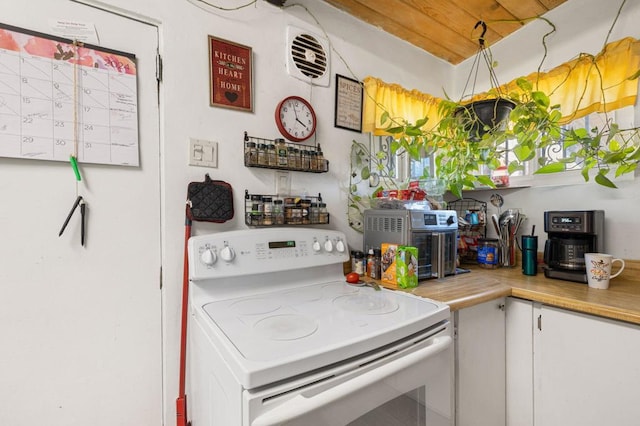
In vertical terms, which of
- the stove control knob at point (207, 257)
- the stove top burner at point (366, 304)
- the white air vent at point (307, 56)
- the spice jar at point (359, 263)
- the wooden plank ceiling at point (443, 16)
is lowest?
the stove top burner at point (366, 304)

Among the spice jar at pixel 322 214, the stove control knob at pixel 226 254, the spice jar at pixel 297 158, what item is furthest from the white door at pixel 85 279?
the spice jar at pixel 322 214

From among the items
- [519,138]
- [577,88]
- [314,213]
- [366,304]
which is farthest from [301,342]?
[577,88]

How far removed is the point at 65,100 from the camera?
1.01 meters

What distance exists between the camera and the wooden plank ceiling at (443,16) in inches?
64.7

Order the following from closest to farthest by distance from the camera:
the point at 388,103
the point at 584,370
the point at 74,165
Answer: the point at 74,165 → the point at 584,370 → the point at 388,103

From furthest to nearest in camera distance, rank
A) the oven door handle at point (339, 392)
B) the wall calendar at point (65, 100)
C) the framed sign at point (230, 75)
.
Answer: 1. the framed sign at point (230, 75)
2. the wall calendar at point (65, 100)
3. the oven door handle at point (339, 392)

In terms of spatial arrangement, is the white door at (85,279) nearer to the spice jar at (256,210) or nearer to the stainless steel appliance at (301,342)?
the stainless steel appliance at (301,342)

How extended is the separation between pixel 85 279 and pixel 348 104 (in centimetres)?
152

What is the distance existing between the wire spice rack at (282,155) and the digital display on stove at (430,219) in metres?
0.57

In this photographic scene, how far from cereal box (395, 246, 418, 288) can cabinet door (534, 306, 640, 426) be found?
544 mm

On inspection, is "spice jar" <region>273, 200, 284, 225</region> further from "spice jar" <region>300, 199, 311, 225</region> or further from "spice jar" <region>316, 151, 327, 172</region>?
"spice jar" <region>316, 151, 327, 172</region>

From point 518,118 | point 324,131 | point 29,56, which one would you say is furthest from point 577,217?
point 29,56

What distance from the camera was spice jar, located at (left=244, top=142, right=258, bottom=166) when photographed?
1312 mm

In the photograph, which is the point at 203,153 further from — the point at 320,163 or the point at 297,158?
the point at 320,163
